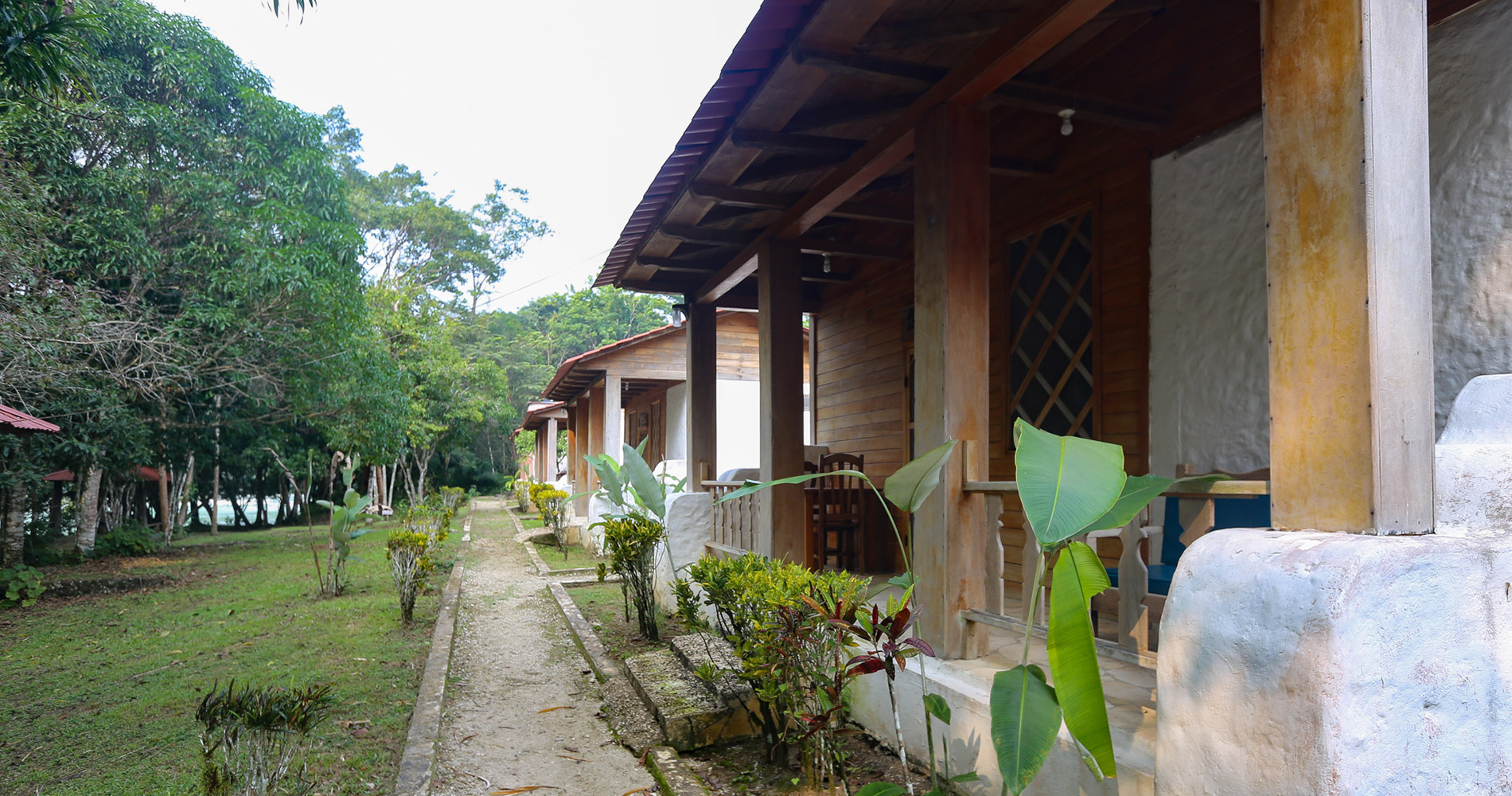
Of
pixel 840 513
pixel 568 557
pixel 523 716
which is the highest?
pixel 840 513

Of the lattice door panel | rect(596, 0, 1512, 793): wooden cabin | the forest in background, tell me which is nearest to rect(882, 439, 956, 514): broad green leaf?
rect(596, 0, 1512, 793): wooden cabin

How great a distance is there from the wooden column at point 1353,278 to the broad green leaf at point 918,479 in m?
0.99

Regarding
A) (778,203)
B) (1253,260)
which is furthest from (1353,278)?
(778,203)

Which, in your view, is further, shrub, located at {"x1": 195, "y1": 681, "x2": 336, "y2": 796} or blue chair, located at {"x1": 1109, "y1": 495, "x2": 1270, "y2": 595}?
blue chair, located at {"x1": 1109, "y1": 495, "x2": 1270, "y2": 595}

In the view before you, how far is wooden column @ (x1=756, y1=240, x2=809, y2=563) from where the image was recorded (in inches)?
227

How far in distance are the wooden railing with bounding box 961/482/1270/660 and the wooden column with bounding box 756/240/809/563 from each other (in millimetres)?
2300

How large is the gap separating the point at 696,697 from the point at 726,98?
10.4 feet

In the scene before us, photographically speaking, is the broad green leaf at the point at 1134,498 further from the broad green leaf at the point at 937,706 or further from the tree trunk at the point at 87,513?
the tree trunk at the point at 87,513

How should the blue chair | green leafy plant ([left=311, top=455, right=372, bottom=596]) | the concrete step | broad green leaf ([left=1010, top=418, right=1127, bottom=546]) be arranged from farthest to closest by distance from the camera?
green leafy plant ([left=311, top=455, right=372, bottom=596]) < the concrete step < the blue chair < broad green leaf ([left=1010, top=418, right=1127, bottom=546])

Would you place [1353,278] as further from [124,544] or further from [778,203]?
[124,544]

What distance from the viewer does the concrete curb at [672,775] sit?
3.54 meters

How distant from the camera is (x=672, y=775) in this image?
3.75 m

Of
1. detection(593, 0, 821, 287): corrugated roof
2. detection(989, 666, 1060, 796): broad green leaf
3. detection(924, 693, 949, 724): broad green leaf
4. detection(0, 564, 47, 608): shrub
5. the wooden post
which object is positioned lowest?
detection(0, 564, 47, 608): shrub

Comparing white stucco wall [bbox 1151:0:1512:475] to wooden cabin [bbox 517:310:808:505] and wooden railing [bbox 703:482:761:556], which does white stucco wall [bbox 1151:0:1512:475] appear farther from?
wooden cabin [bbox 517:310:808:505]
